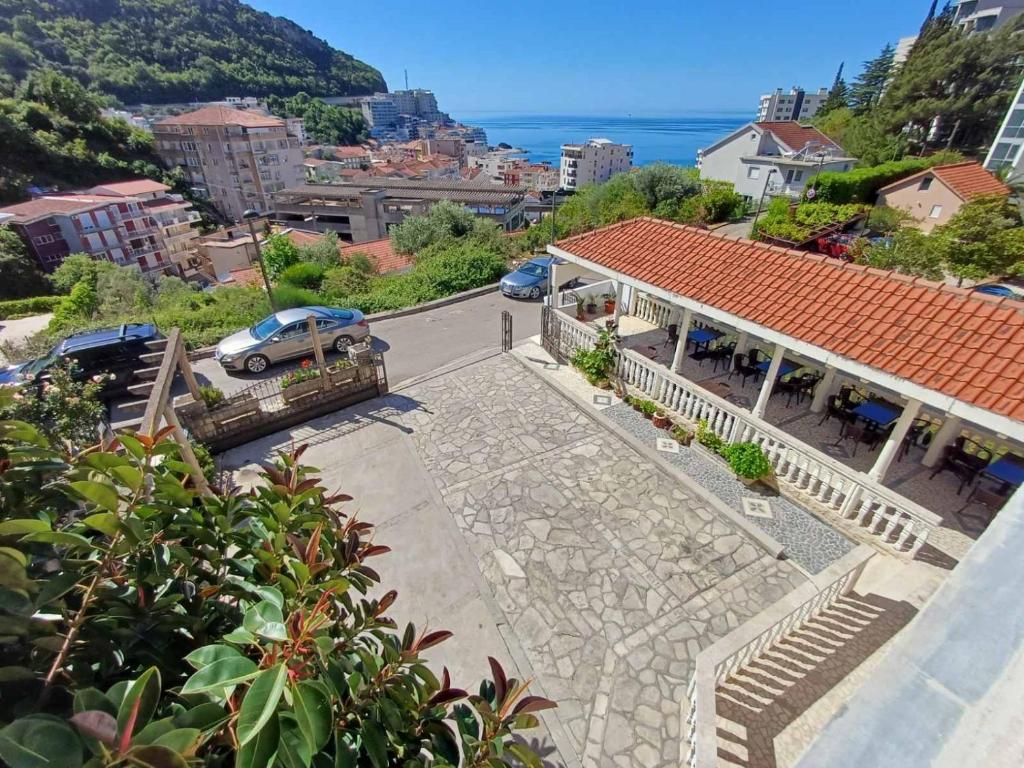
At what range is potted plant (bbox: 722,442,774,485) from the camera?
7.26 m

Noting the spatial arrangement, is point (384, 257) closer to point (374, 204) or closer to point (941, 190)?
point (374, 204)

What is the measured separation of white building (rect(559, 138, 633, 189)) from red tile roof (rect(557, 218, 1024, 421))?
4198 inches

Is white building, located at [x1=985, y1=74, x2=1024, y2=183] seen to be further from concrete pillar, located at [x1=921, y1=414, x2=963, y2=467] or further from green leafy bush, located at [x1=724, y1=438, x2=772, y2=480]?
green leafy bush, located at [x1=724, y1=438, x2=772, y2=480]

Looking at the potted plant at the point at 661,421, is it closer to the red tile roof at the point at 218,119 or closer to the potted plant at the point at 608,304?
the potted plant at the point at 608,304

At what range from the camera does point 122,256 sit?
157 feet

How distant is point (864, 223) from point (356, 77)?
221456mm

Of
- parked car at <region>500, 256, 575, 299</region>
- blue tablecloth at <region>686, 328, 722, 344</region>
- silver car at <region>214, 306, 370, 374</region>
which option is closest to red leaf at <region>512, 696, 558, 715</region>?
blue tablecloth at <region>686, 328, 722, 344</region>

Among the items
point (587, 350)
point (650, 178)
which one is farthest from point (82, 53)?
point (587, 350)

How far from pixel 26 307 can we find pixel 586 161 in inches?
4187

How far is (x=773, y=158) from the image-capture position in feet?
113

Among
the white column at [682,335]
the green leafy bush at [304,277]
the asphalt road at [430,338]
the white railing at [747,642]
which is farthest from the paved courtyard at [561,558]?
the green leafy bush at [304,277]

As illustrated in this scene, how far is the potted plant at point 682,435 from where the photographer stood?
8.40 meters

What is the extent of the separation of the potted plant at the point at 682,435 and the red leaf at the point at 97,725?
8.57 metres

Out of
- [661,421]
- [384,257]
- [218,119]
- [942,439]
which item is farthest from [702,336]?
[218,119]
